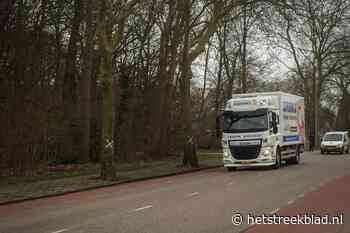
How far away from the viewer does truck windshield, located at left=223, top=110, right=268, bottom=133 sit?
2800 centimetres

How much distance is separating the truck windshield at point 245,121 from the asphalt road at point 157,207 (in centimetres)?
622

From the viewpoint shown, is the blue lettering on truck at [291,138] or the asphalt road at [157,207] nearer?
the asphalt road at [157,207]

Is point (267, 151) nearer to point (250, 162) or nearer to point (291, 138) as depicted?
point (250, 162)

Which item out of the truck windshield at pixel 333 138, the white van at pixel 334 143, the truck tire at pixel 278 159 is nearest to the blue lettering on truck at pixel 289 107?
the truck tire at pixel 278 159

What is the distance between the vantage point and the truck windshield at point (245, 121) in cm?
2800

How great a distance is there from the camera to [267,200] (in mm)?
15234

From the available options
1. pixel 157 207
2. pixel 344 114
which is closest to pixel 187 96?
pixel 157 207

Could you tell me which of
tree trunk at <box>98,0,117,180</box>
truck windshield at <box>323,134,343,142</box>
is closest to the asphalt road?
tree trunk at <box>98,0,117,180</box>

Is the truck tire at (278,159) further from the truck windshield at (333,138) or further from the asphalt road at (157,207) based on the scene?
the truck windshield at (333,138)

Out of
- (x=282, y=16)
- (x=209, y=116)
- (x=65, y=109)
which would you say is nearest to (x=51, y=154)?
(x=65, y=109)

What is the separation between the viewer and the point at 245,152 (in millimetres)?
27984

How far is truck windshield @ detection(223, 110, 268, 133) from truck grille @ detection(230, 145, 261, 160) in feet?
2.61

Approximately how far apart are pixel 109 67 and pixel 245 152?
8142 mm

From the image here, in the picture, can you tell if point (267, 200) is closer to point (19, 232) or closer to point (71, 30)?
point (19, 232)
